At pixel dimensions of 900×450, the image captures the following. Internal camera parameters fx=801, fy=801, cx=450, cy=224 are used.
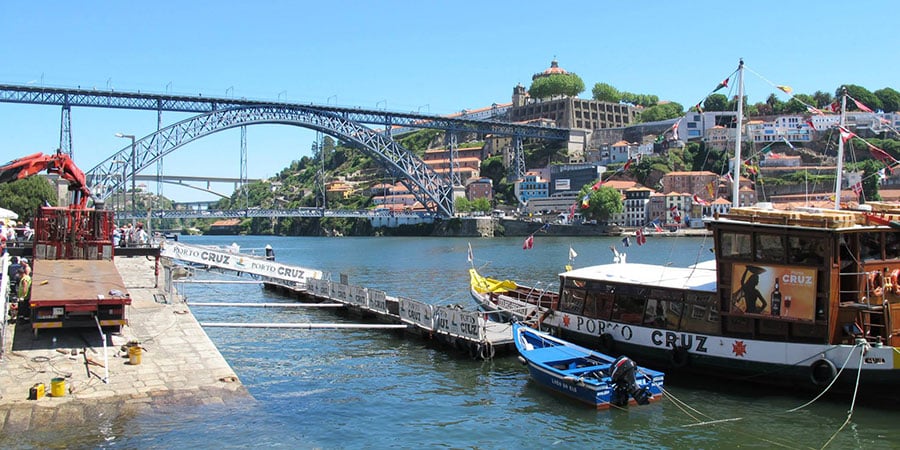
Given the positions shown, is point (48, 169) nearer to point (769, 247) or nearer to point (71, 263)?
point (71, 263)

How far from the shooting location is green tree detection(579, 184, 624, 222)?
4235 inches

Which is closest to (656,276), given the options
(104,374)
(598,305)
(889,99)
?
(598,305)

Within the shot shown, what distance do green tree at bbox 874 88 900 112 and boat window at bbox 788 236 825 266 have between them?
137 metres

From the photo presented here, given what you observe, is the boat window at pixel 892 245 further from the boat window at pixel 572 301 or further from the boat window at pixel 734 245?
the boat window at pixel 572 301

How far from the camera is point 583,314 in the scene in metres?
19.8

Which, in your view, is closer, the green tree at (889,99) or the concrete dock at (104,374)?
the concrete dock at (104,374)

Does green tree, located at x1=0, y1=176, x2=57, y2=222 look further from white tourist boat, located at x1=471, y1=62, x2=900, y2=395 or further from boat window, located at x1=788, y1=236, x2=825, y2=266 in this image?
boat window, located at x1=788, y1=236, x2=825, y2=266

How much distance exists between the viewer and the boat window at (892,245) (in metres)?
16.1

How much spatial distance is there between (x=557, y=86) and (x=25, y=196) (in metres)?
118

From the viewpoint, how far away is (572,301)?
20234 millimetres

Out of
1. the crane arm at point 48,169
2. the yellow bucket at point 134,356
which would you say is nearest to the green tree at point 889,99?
the crane arm at point 48,169

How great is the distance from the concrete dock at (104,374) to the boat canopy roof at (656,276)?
9.13m

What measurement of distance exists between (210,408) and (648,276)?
10.7 meters

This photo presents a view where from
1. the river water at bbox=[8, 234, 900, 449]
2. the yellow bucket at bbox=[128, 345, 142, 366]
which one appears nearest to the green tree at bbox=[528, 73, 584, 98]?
the river water at bbox=[8, 234, 900, 449]
